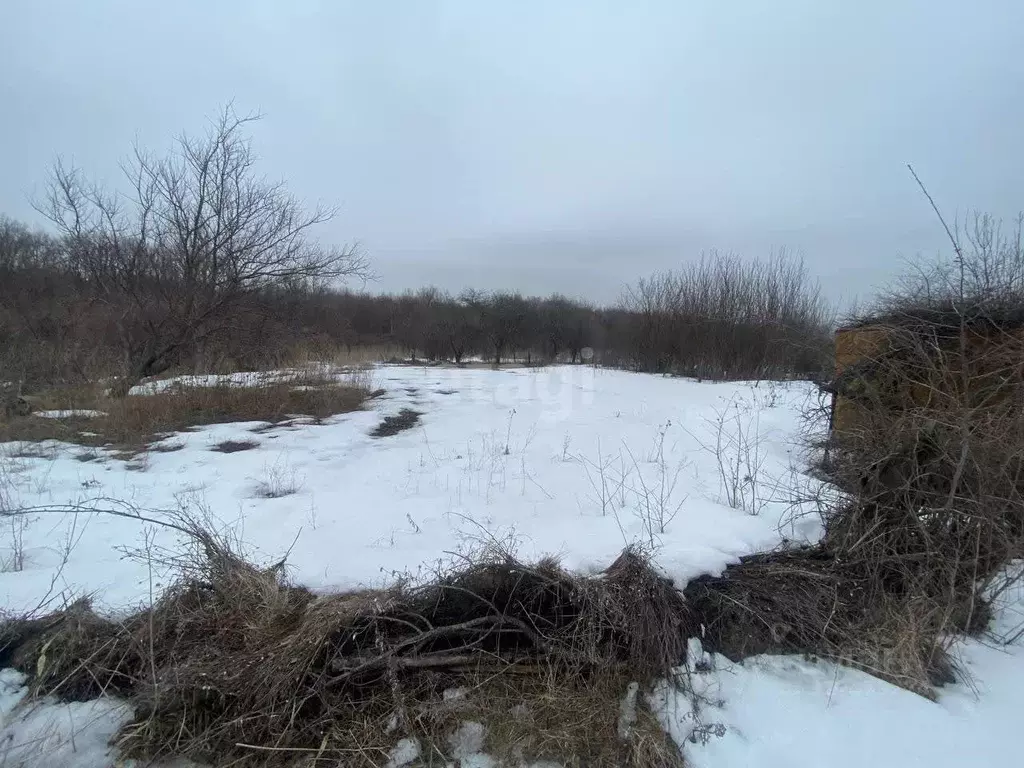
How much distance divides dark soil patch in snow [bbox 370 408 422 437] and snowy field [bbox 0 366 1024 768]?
8.2 inches

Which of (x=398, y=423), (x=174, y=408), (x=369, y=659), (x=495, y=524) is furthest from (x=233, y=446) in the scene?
(x=369, y=659)

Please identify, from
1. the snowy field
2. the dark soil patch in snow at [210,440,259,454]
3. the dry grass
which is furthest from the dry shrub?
the dry grass

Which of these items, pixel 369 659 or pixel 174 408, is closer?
pixel 369 659

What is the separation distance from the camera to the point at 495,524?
155 inches

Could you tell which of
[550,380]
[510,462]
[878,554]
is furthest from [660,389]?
[878,554]

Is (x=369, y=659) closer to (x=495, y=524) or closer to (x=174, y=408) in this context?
(x=495, y=524)

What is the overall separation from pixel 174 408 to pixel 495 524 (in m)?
6.90

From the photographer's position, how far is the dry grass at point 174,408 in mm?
6707

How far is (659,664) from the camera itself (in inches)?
99.3

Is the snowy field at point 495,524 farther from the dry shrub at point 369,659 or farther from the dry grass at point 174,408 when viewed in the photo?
the dry grass at point 174,408

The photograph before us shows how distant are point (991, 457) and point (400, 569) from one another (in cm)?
350

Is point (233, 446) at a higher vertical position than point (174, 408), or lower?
lower

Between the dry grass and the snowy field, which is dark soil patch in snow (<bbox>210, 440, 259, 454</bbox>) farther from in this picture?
the dry grass

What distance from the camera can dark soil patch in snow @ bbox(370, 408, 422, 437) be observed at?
7540mm
